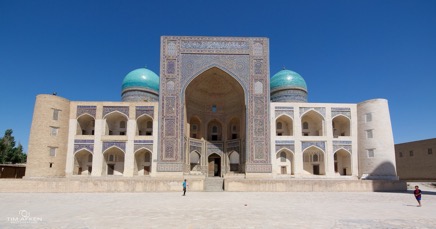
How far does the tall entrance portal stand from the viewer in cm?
2227

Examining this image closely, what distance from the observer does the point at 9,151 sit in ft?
106

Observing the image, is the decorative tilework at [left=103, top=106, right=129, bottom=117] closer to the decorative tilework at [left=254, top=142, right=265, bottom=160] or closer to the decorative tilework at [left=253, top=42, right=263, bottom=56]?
the decorative tilework at [left=254, top=142, right=265, bottom=160]

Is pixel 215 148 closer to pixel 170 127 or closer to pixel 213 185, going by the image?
pixel 170 127

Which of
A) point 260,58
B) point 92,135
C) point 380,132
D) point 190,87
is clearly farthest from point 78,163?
point 380,132

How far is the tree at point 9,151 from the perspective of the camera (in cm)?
3142

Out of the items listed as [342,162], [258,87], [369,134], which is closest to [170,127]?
[258,87]

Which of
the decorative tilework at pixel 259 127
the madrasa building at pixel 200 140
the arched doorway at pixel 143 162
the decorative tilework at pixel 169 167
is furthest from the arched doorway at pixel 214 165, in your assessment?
the decorative tilework at pixel 259 127

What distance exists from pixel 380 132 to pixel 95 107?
873 inches

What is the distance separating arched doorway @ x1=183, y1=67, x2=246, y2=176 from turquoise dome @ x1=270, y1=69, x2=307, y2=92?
5258mm

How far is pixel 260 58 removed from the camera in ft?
78.3

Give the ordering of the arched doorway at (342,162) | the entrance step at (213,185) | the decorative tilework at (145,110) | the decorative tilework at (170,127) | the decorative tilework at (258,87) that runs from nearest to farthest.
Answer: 1. the entrance step at (213,185)
2. the decorative tilework at (170,127)
3. the decorative tilework at (258,87)
4. the decorative tilework at (145,110)
5. the arched doorway at (342,162)

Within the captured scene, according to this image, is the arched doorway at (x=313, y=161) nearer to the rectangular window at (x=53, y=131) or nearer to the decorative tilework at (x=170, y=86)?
the decorative tilework at (x=170, y=86)

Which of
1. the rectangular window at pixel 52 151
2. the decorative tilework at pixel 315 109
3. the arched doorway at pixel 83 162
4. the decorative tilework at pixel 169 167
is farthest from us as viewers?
the decorative tilework at pixel 315 109

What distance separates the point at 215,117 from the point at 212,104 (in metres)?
1.23
